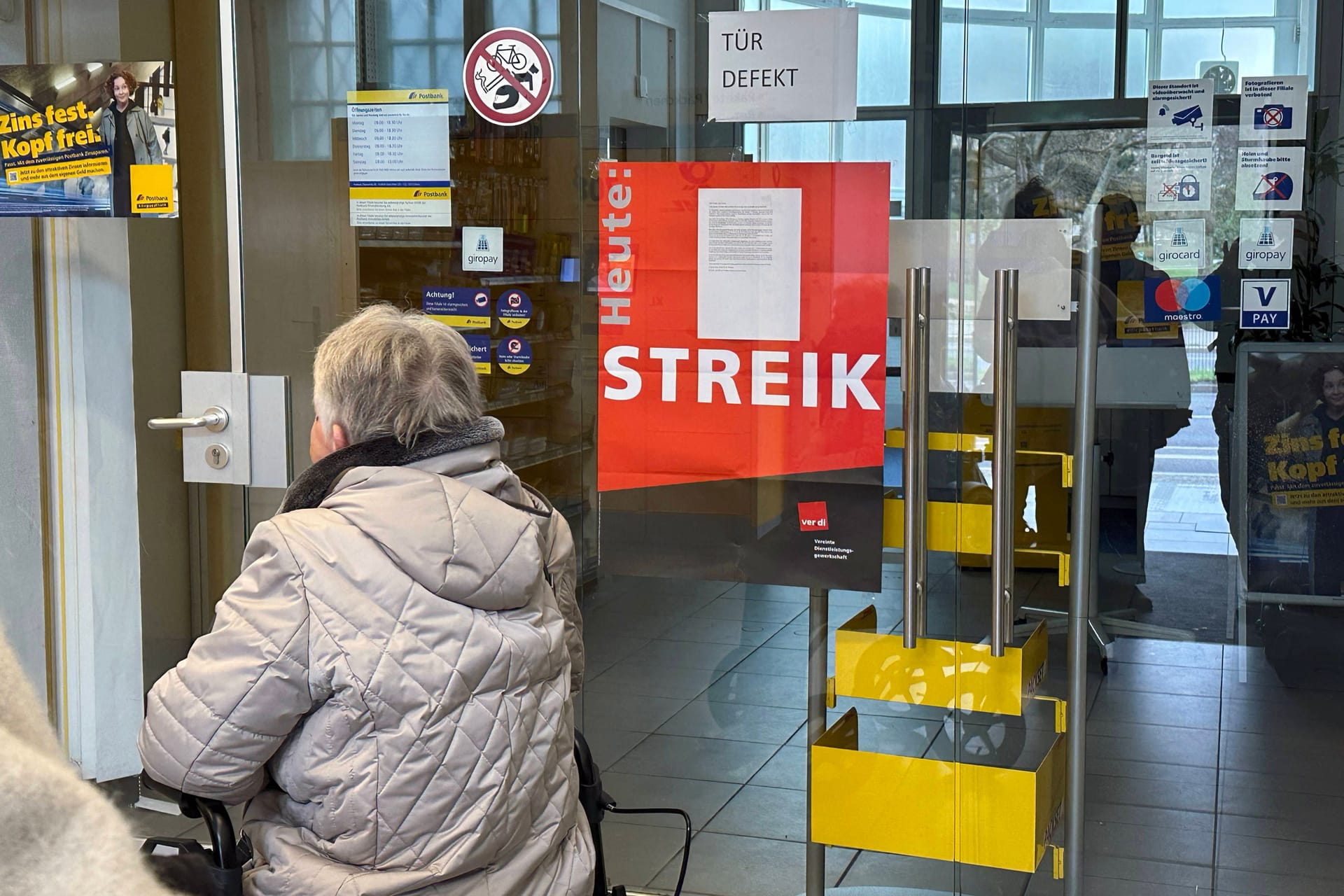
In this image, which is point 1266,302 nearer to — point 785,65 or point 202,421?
point 785,65

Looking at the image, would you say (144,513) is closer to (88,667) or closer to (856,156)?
(88,667)

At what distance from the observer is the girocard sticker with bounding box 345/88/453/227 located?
129 inches

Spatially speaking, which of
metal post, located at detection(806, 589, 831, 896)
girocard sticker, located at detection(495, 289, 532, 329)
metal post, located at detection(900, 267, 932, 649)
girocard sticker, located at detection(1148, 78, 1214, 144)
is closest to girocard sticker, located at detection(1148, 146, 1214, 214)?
girocard sticker, located at detection(1148, 78, 1214, 144)

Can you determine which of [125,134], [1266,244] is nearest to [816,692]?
[1266,244]

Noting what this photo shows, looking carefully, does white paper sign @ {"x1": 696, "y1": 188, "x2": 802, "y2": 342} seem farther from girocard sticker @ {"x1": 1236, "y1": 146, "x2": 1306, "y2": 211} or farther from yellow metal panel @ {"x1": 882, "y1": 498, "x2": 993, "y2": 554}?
girocard sticker @ {"x1": 1236, "y1": 146, "x2": 1306, "y2": 211}

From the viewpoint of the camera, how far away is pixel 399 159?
3.31 meters

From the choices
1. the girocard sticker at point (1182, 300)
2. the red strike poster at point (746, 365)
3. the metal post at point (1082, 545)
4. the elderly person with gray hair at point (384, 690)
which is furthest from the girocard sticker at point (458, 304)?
the girocard sticker at point (1182, 300)

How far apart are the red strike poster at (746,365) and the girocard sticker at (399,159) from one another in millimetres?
436

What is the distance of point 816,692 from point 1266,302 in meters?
1.23

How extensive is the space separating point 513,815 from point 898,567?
124 centimetres

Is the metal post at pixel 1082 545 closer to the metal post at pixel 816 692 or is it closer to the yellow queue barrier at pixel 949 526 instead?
the yellow queue barrier at pixel 949 526

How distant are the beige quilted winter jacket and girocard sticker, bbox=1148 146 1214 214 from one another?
154 centimetres

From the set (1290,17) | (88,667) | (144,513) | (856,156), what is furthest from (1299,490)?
(88,667)

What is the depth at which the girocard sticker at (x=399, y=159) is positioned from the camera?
3270mm
